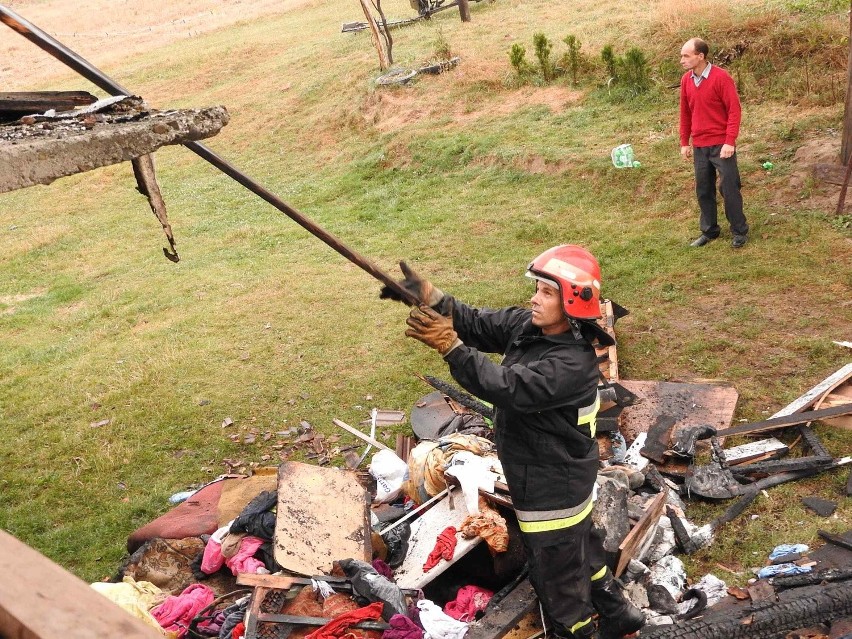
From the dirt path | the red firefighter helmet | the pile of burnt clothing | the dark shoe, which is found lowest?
the dark shoe

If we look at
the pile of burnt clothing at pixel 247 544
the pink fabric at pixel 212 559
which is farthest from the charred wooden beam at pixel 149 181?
the pink fabric at pixel 212 559

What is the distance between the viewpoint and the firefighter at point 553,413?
340 centimetres

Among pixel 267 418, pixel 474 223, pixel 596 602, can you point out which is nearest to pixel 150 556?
pixel 267 418

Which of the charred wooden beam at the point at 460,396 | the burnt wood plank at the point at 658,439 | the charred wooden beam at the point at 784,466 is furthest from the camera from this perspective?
the charred wooden beam at the point at 460,396

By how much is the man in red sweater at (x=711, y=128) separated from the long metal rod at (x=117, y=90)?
5449 millimetres

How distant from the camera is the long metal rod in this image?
3.43 m

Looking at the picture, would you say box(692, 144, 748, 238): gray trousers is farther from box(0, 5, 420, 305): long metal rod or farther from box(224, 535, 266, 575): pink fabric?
box(224, 535, 266, 575): pink fabric

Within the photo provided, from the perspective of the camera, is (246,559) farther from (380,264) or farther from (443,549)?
(380,264)

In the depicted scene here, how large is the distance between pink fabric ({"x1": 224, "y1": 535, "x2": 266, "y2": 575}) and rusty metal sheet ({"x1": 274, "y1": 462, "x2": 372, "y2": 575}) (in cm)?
27

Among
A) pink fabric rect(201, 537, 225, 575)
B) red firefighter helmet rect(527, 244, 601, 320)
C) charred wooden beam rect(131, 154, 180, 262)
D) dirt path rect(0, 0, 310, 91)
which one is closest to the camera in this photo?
red firefighter helmet rect(527, 244, 601, 320)

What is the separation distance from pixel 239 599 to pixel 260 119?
1676cm

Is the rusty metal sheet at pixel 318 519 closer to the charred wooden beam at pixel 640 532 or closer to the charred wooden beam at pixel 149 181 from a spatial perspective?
the charred wooden beam at pixel 640 532

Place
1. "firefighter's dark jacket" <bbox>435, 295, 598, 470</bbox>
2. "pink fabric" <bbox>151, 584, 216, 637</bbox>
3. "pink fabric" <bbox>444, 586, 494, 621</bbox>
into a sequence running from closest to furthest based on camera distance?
"firefighter's dark jacket" <bbox>435, 295, 598, 470</bbox>
"pink fabric" <bbox>444, 586, 494, 621</bbox>
"pink fabric" <bbox>151, 584, 216, 637</bbox>

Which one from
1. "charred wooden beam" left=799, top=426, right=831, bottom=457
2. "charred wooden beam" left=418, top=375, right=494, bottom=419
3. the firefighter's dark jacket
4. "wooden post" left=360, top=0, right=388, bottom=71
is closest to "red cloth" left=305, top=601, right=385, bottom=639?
the firefighter's dark jacket
